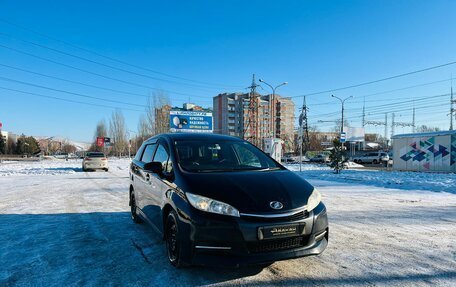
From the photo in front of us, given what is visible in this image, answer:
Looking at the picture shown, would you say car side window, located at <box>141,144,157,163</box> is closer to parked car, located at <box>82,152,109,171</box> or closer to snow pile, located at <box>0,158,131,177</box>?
snow pile, located at <box>0,158,131,177</box>

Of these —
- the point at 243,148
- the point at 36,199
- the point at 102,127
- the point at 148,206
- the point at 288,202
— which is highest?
the point at 102,127

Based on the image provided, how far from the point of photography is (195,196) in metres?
3.40

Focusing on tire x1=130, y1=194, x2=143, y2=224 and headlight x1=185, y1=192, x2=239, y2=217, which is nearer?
headlight x1=185, y1=192, x2=239, y2=217

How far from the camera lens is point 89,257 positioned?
4301mm

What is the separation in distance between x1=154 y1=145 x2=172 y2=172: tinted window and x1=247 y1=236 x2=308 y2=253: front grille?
159cm

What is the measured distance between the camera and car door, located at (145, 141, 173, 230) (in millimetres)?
4152

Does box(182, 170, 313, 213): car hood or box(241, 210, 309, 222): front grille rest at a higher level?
box(182, 170, 313, 213): car hood

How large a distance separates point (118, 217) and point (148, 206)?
7.57 ft

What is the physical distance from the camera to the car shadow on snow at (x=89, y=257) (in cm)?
355

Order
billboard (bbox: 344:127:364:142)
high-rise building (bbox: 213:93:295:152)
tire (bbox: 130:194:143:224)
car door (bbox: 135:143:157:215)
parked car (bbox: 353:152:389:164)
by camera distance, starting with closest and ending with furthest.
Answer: car door (bbox: 135:143:157:215), tire (bbox: 130:194:143:224), parked car (bbox: 353:152:389:164), billboard (bbox: 344:127:364:142), high-rise building (bbox: 213:93:295:152)

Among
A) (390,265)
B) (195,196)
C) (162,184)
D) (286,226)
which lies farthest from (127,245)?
(390,265)

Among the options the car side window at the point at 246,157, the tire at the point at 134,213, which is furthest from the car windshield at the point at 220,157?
the tire at the point at 134,213

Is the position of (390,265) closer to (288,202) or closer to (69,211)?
(288,202)

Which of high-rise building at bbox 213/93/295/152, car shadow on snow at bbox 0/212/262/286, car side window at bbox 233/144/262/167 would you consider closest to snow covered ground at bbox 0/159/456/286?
car shadow on snow at bbox 0/212/262/286
